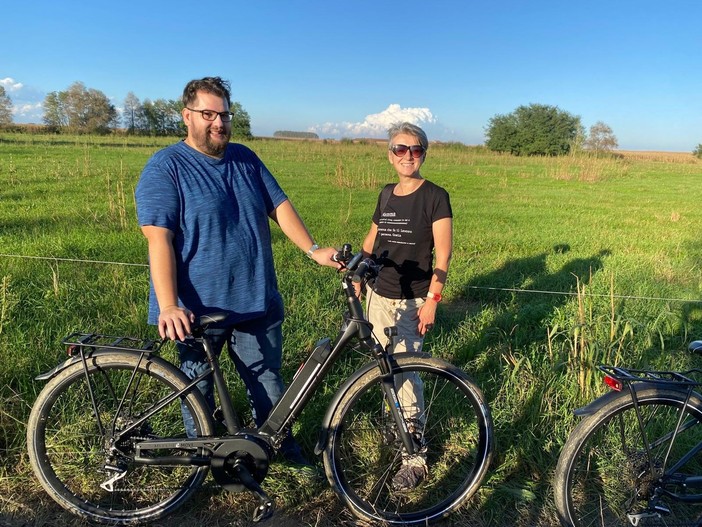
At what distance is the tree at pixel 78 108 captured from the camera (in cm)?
6216

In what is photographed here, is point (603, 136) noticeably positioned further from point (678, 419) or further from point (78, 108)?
point (78, 108)

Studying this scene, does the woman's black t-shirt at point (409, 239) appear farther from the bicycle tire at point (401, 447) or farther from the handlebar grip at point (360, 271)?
the bicycle tire at point (401, 447)

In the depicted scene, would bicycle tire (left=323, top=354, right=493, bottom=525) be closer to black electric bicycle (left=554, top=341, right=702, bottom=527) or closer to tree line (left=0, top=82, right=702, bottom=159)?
black electric bicycle (left=554, top=341, right=702, bottom=527)

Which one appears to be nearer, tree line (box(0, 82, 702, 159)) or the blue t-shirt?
the blue t-shirt

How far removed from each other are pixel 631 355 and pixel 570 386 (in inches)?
41.2

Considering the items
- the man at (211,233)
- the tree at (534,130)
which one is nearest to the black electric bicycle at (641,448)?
the man at (211,233)

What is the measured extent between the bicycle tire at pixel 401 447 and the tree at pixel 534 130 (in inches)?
2142

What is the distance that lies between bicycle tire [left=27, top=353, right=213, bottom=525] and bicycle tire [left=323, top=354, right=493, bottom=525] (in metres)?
0.76

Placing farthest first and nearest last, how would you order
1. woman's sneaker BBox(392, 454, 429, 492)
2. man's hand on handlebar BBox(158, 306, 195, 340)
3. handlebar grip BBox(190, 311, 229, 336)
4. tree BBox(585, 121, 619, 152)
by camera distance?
tree BBox(585, 121, 619, 152)
woman's sneaker BBox(392, 454, 429, 492)
handlebar grip BBox(190, 311, 229, 336)
man's hand on handlebar BBox(158, 306, 195, 340)

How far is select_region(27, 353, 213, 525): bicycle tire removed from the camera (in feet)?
7.72

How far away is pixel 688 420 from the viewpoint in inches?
91.4

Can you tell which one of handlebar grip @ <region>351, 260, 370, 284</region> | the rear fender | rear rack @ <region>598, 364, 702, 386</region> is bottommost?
the rear fender

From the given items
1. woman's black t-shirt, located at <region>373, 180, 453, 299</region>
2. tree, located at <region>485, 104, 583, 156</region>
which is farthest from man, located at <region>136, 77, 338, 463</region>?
tree, located at <region>485, 104, 583, 156</region>

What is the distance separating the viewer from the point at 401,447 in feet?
8.52
